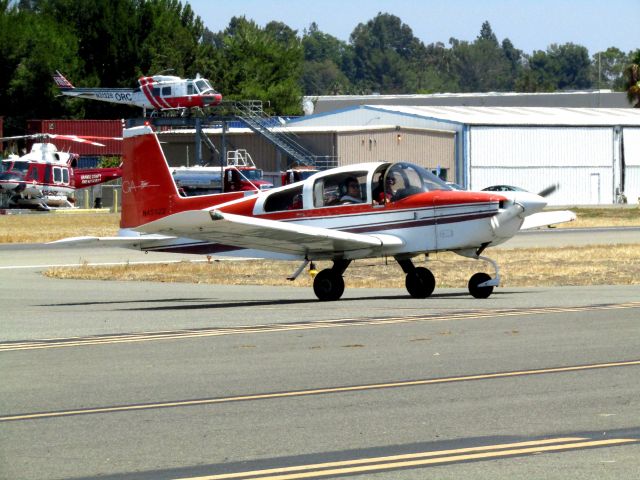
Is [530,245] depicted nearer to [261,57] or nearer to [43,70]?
[43,70]

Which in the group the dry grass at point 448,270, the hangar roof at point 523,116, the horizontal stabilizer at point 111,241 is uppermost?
the hangar roof at point 523,116

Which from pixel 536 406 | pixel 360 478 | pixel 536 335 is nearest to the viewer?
pixel 360 478

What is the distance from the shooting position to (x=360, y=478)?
6.84 metres

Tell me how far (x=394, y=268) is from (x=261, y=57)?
96.2m

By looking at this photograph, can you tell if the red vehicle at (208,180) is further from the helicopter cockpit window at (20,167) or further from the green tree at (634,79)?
the green tree at (634,79)

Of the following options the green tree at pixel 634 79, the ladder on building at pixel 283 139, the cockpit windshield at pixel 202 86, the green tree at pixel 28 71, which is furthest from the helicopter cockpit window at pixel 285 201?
the green tree at pixel 28 71

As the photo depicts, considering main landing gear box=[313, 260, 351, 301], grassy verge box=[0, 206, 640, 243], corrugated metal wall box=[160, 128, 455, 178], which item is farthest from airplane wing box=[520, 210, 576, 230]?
corrugated metal wall box=[160, 128, 455, 178]

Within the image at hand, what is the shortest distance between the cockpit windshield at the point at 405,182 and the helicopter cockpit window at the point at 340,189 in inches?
15.6

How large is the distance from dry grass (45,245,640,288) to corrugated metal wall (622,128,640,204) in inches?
1955

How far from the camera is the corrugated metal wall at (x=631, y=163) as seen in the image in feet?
259

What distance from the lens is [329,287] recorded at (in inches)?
749

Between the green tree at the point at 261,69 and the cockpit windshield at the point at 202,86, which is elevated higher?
the green tree at the point at 261,69

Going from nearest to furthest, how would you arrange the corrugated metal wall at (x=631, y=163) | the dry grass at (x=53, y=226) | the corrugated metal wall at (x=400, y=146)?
the dry grass at (x=53, y=226) < the corrugated metal wall at (x=400, y=146) < the corrugated metal wall at (x=631, y=163)

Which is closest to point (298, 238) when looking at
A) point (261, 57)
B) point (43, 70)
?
point (43, 70)
